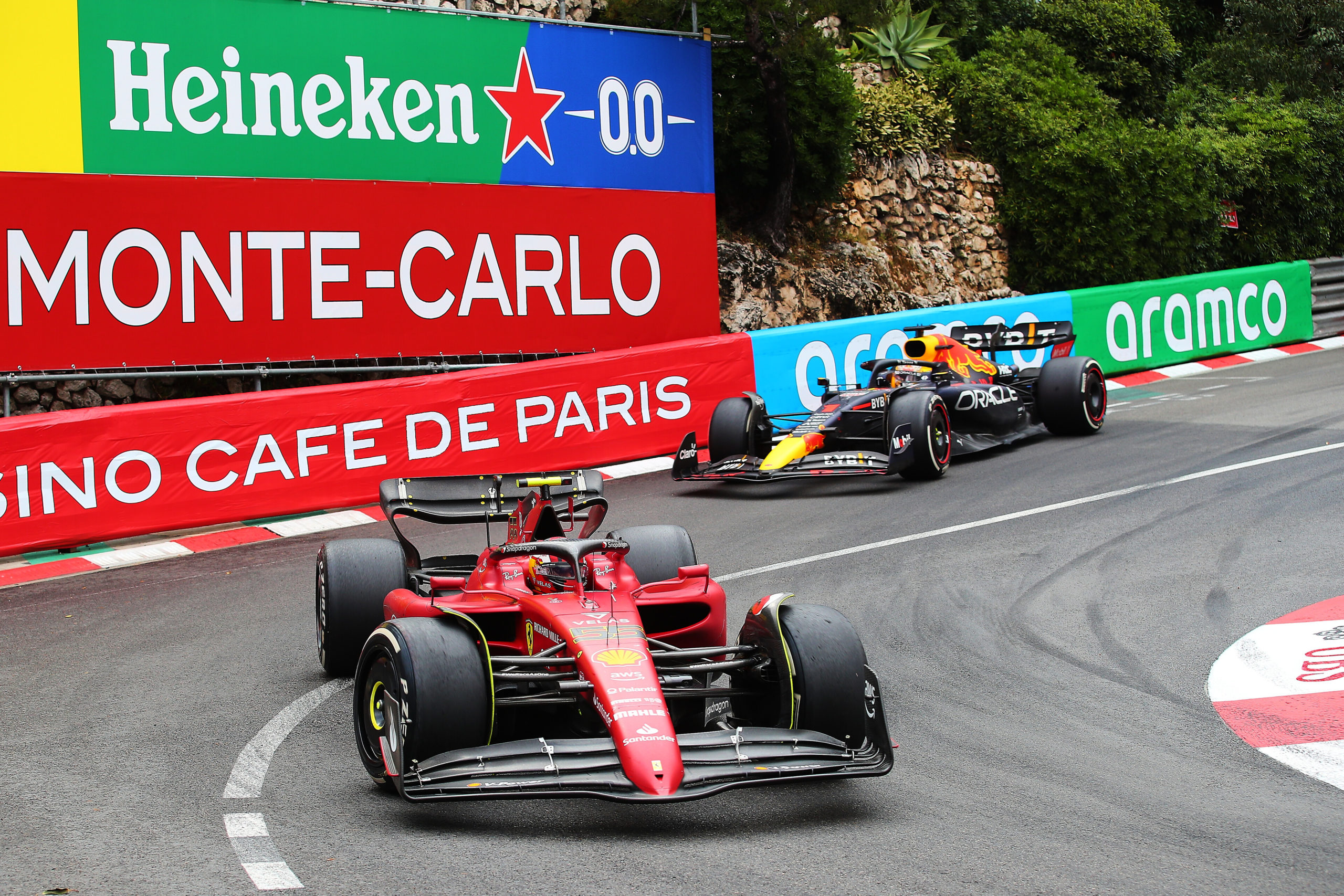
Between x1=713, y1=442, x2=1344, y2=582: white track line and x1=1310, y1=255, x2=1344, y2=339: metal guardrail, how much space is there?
909 centimetres

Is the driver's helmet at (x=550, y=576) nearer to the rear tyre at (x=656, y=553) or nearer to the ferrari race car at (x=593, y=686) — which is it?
the ferrari race car at (x=593, y=686)

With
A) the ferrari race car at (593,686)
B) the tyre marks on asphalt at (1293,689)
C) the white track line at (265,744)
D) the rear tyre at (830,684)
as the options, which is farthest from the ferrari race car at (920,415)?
the rear tyre at (830,684)

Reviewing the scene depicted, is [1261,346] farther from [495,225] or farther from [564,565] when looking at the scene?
[564,565]

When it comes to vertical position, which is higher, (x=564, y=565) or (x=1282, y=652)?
(x=564, y=565)

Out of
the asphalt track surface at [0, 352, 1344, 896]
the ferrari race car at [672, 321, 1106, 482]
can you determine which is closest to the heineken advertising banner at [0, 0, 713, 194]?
the ferrari race car at [672, 321, 1106, 482]

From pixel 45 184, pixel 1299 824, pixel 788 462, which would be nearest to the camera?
pixel 1299 824

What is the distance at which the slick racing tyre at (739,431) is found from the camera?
42.9ft

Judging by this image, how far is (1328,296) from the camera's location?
21.8 metres

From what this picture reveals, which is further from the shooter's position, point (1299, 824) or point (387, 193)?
point (387, 193)

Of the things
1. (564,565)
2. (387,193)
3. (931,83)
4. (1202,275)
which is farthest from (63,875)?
(931,83)

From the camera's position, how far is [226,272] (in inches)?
571

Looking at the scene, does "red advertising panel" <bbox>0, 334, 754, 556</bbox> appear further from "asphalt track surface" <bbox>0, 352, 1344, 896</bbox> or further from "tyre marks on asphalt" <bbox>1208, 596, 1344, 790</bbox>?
"tyre marks on asphalt" <bbox>1208, 596, 1344, 790</bbox>

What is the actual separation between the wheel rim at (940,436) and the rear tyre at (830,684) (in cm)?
733

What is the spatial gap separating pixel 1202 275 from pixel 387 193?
37.9 feet
